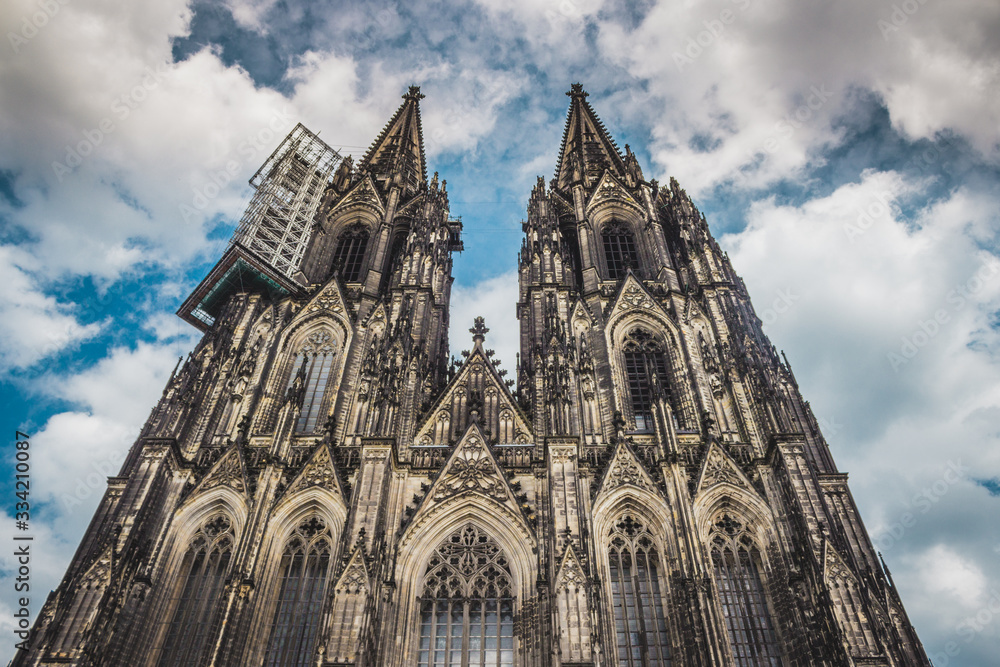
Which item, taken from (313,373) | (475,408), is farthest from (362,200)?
(475,408)

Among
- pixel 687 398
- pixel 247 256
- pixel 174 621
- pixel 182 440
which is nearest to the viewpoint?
pixel 174 621

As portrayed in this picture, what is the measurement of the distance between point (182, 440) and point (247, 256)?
9.53 m

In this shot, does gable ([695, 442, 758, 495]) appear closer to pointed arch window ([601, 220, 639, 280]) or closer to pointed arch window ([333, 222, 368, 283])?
pointed arch window ([601, 220, 639, 280])

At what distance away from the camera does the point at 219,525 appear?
21609mm

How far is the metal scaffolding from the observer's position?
33406 mm

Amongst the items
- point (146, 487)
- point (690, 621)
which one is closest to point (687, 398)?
point (690, 621)

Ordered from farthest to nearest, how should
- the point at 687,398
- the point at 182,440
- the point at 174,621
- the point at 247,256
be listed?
the point at 247,256 → the point at 687,398 → the point at 182,440 → the point at 174,621

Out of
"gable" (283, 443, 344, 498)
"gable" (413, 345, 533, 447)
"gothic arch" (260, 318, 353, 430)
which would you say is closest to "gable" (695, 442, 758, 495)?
"gable" (413, 345, 533, 447)

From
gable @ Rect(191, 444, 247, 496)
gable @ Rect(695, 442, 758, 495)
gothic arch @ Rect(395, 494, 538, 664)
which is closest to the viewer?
gothic arch @ Rect(395, 494, 538, 664)

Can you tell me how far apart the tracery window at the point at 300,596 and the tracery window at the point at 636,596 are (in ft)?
25.4

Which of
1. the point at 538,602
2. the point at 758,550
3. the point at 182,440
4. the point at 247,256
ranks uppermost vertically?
the point at 247,256

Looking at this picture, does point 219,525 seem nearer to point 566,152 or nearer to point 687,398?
point 687,398

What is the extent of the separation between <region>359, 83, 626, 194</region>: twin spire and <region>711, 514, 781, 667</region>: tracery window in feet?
67.9

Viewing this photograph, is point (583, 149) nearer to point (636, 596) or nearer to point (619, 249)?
point (619, 249)
